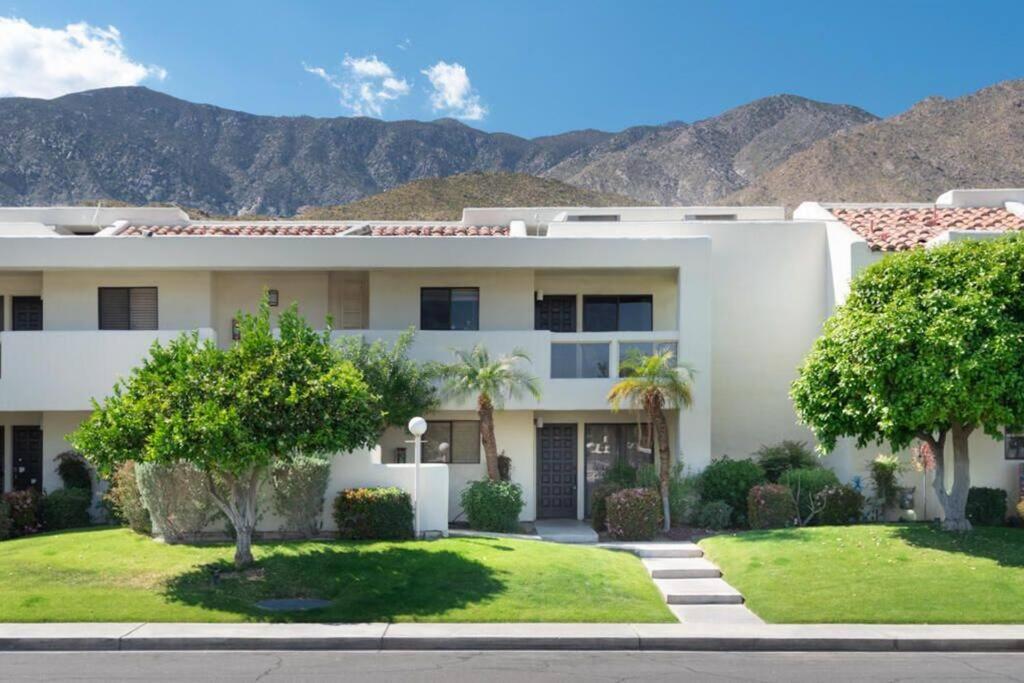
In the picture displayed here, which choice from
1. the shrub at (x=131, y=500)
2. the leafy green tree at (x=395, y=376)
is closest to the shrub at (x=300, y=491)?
the leafy green tree at (x=395, y=376)

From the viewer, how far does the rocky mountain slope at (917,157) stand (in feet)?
212

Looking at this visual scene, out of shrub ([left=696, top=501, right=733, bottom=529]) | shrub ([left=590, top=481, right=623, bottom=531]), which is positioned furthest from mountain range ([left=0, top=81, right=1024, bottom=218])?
shrub ([left=696, top=501, right=733, bottom=529])

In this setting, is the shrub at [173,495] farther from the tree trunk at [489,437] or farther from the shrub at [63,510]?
the tree trunk at [489,437]

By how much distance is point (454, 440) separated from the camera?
20922 mm

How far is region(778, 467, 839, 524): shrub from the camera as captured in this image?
61.9 ft

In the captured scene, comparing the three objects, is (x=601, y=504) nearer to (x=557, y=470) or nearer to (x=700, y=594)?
(x=557, y=470)

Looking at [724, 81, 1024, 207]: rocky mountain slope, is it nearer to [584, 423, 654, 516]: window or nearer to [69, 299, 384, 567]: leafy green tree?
[584, 423, 654, 516]: window

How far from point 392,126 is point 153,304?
298 ft

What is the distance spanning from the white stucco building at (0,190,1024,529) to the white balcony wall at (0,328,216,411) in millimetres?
28

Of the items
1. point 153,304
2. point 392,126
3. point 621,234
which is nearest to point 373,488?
point 153,304

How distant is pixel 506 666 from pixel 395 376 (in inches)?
320

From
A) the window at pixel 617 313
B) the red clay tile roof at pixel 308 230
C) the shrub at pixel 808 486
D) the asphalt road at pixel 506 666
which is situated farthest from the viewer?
the red clay tile roof at pixel 308 230

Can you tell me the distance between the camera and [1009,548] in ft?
52.6

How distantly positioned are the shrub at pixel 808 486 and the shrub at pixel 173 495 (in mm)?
11148
